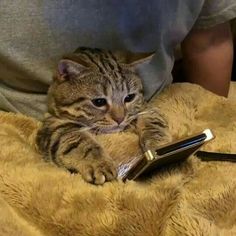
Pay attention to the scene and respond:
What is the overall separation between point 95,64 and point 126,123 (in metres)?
0.13

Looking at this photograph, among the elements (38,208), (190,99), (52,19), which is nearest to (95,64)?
(52,19)

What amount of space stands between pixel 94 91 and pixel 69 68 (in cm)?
6

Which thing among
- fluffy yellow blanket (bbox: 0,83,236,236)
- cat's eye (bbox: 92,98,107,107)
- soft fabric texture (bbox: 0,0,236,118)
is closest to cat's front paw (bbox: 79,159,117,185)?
fluffy yellow blanket (bbox: 0,83,236,236)

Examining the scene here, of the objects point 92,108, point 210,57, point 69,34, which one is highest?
point 69,34

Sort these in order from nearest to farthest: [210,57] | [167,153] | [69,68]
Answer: [167,153] → [69,68] → [210,57]

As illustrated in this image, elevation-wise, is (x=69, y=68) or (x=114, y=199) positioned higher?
(x=69, y=68)

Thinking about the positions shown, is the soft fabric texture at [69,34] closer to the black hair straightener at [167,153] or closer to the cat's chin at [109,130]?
the cat's chin at [109,130]

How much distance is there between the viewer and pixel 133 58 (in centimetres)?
111

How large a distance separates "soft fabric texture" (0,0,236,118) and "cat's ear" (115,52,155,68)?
42 mm

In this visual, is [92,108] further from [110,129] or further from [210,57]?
[210,57]

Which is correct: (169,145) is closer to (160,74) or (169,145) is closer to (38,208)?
(38,208)

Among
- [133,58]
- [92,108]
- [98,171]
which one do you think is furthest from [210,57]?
[98,171]

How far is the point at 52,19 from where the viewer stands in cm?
109

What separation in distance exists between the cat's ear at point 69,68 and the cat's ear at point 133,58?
0.30 feet
